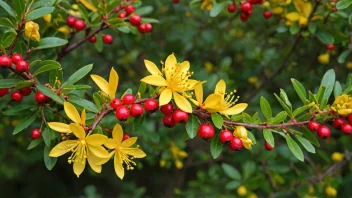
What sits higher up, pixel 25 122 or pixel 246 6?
pixel 246 6

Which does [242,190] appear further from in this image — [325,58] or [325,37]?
[325,37]

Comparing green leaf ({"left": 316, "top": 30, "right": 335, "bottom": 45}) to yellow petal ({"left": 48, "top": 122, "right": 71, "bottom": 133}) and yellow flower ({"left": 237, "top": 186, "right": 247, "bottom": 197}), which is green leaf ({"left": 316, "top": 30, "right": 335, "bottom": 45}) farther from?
yellow petal ({"left": 48, "top": 122, "right": 71, "bottom": 133})

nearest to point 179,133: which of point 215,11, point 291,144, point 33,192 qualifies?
point 215,11

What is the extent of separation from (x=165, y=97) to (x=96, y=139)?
27 cm

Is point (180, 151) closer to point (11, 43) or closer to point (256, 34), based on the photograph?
point (256, 34)

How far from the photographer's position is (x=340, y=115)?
65.6 inches

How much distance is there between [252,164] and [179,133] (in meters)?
0.52

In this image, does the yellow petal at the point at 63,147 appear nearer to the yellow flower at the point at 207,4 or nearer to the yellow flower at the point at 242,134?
the yellow flower at the point at 242,134

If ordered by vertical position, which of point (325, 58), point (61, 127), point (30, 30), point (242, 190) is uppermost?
point (30, 30)

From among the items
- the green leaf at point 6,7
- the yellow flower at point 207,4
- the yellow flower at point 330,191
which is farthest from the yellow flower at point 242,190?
the green leaf at point 6,7

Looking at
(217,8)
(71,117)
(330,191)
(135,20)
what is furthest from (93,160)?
(330,191)

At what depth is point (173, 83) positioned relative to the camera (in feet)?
5.36

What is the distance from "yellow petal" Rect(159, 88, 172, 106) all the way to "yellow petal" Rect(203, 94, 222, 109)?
0.43 feet

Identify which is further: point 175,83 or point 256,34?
point 256,34
